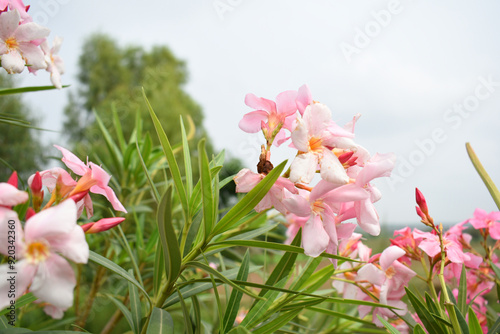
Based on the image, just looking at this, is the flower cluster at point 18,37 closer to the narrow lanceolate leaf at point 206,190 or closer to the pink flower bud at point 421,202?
the narrow lanceolate leaf at point 206,190

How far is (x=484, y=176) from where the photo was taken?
2.00 ft

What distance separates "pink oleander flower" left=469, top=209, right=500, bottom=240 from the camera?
33.8 inches

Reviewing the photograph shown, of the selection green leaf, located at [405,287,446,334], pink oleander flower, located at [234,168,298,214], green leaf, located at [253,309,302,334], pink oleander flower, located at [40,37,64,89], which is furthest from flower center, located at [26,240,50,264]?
pink oleander flower, located at [40,37,64,89]

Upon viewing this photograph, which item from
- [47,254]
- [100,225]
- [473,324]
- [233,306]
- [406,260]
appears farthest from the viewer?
[406,260]

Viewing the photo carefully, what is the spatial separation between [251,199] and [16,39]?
596mm

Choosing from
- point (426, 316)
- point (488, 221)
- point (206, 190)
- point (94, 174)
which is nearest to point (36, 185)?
point (94, 174)

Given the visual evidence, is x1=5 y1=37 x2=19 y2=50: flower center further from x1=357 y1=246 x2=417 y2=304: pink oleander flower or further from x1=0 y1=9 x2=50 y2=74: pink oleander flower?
x1=357 y1=246 x2=417 y2=304: pink oleander flower

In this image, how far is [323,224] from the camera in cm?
50

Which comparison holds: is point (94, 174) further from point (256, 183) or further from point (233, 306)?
point (233, 306)

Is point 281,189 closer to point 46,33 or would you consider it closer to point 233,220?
point 233,220

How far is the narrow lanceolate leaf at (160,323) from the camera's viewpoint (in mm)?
477

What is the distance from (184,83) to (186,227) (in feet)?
44.6

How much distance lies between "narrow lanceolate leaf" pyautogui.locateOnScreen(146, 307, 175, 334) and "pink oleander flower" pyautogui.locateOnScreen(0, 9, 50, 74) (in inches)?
21.5

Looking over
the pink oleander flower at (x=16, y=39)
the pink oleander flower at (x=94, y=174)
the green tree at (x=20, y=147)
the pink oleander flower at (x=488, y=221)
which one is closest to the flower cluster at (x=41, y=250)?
the pink oleander flower at (x=94, y=174)
